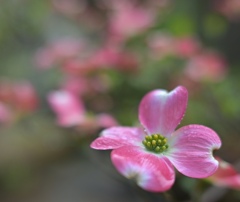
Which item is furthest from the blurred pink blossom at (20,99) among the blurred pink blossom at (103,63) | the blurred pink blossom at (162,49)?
the blurred pink blossom at (162,49)

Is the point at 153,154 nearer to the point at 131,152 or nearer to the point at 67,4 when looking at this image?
the point at 131,152

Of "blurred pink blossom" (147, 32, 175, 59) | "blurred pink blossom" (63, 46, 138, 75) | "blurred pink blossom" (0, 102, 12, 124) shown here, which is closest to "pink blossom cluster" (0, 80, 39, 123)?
"blurred pink blossom" (0, 102, 12, 124)

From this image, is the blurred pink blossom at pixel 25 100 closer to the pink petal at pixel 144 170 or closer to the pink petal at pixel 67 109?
the pink petal at pixel 67 109

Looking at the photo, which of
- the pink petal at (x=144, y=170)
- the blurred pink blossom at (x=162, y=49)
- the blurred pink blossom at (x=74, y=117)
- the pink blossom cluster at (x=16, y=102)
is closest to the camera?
the pink petal at (x=144, y=170)

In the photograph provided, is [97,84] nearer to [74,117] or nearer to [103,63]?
[103,63]

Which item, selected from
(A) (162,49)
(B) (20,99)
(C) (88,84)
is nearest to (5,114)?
(B) (20,99)

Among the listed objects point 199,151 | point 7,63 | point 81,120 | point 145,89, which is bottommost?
point 199,151

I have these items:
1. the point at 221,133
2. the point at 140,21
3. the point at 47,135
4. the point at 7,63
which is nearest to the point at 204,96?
the point at 221,133
